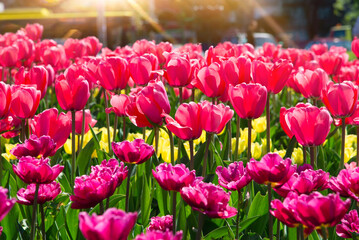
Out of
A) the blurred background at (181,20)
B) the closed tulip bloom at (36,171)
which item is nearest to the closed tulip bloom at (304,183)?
the closed tulip bloom at (36,171)

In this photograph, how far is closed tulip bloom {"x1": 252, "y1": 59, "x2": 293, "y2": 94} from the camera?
200cm

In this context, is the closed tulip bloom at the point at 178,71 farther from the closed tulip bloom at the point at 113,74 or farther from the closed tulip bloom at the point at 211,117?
the closed tulip bloom at the point at 211,117

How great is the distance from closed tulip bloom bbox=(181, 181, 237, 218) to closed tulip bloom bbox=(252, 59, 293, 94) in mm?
900

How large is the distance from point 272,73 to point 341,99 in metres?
0.33

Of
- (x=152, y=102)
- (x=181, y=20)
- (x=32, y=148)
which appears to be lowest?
(x=181, y=20)

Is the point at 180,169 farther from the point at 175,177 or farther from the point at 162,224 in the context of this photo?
the point at 162,224

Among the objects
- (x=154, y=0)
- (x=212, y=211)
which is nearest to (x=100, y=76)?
(x=212, y=211)

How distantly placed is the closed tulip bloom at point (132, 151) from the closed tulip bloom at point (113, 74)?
0.77m

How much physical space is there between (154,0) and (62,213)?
4986cm

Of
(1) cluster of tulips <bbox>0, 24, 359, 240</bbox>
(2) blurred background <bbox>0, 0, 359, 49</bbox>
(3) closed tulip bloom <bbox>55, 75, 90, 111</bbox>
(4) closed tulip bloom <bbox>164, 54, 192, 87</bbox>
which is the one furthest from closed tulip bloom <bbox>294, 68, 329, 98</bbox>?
(2) blurred background <bbox>0, 0, 359, 49</bbox>

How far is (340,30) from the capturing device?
111ft

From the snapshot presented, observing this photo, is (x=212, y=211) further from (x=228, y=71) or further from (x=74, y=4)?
(x=74, y=4)

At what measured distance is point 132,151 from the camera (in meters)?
1.45

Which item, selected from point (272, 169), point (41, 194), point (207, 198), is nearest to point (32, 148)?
point (41, 194)
